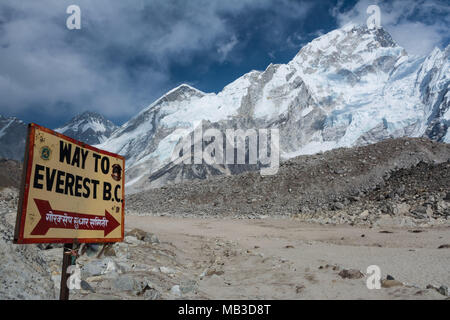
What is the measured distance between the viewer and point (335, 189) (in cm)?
3238

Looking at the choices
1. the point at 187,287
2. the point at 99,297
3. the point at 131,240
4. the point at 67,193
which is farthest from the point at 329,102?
the point at 67,193

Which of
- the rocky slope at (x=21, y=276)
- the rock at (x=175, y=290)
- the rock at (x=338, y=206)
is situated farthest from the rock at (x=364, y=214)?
the rocky slope at (x=21, y=276)

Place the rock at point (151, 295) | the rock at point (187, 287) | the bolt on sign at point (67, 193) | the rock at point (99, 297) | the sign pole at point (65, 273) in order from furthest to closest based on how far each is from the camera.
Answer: the rock at point (187, 287), the rock at point (151, 295), the rock at point (99, 297), the sign pole at point (65, 273), the bolt on sign at point (67, 193)

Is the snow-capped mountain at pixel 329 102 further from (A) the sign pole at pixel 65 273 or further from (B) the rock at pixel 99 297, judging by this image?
(A) the sign pole at pixel 65 273

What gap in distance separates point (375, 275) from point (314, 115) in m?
128

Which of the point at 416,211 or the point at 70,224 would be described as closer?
the point at 70,224

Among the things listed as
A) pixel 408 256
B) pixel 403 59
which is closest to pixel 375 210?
pixel 408 256

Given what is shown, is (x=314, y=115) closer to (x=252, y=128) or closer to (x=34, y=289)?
(x=252, y=128)

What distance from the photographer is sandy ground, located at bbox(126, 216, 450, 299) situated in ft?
24.3

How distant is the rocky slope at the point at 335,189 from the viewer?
22922mm

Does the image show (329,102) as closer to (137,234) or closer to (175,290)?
(137,234)

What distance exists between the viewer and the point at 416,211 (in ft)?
66.9

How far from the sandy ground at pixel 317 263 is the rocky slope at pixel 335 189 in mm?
4939

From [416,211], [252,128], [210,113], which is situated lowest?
[416,211]
